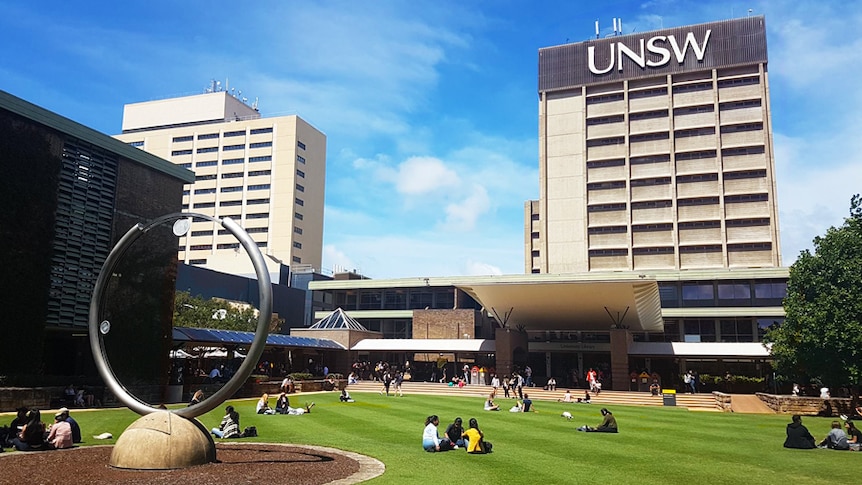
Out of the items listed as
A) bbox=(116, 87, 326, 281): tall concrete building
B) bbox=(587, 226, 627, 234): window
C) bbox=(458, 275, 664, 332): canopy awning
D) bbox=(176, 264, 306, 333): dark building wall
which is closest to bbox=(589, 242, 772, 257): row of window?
bbox=(587, 226, 627, 234): window

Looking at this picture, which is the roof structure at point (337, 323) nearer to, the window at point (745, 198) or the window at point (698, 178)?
the window at point (698, 178)

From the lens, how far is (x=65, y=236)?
2948cm

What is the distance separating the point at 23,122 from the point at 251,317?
32.7 metres

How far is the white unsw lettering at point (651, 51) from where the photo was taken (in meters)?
78.2

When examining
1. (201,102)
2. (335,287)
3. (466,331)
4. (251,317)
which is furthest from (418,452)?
(201,102)

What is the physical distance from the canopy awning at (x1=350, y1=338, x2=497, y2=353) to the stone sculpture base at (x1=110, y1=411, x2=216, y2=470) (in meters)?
39.8

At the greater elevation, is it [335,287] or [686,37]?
[686,37]

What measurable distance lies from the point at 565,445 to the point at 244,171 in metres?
97.0

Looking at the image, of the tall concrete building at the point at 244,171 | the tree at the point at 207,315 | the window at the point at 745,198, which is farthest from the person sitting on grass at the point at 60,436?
the tall concrete building at the point at 244,171

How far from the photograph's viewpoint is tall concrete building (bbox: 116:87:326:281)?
104 meters

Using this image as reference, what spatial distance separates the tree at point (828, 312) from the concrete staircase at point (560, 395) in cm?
502

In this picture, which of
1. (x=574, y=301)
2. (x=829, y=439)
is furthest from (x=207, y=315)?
(x=829, y=439)

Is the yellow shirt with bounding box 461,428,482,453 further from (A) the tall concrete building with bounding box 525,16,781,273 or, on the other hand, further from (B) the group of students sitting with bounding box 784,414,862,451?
(A) the tall concrete building with bounding box 525,16,781,273

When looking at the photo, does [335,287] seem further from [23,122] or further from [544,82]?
[23,122]
